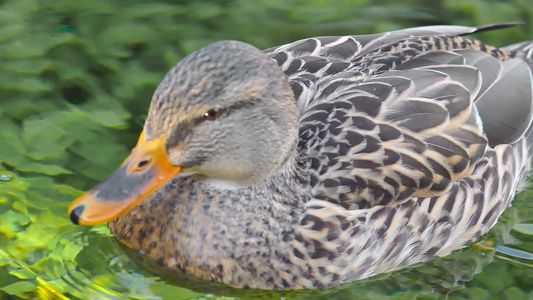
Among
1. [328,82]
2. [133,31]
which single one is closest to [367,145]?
[328,82]

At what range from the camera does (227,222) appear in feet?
18.1

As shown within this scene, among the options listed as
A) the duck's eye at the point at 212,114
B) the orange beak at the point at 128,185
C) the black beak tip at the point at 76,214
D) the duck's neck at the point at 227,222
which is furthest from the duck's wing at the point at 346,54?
the black beak tip at the point at 76,214

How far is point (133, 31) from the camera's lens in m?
7.74

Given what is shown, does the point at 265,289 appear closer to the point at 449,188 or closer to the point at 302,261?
the point at 302,261

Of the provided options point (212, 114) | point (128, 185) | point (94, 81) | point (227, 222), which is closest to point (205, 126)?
point (212, 114)

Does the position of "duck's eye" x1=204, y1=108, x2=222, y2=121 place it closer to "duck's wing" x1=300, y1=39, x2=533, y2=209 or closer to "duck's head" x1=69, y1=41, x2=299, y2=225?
"duck's head" x1=69, y1=41, x2=299, y2=225

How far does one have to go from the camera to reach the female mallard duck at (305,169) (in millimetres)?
5078

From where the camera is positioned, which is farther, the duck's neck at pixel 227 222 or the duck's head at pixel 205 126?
the duck's neck at pixel 227 222

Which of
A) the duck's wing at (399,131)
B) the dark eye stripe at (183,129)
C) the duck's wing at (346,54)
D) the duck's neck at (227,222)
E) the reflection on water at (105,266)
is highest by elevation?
the dark eye stripe at (183,129)

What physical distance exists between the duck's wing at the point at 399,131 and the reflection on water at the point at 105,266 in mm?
548

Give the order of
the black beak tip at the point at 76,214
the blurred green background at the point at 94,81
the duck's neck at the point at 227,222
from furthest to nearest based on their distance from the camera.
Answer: the blurred green background at the point at 94,81 < the duck's neck at the point at 227,222 < the black beak tip at the point at 76,214

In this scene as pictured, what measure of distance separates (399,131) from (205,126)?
48.4 inches

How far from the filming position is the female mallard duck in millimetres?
5078

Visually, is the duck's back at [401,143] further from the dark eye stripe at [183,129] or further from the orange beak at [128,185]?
the orange beak at [128,185]
